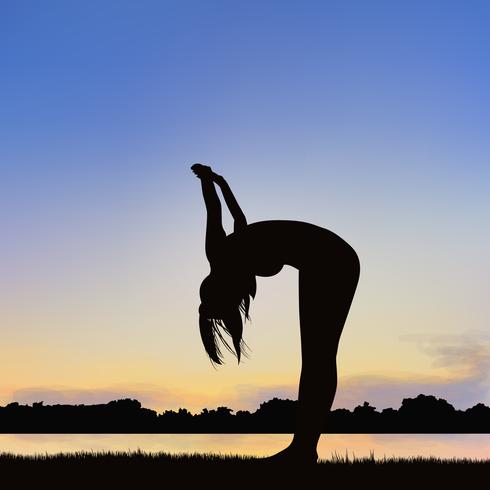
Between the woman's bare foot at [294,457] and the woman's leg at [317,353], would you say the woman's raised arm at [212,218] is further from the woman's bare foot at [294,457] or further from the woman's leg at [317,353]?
the woman's bare foot at [294,457]

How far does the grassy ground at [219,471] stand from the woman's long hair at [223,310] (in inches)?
64.3

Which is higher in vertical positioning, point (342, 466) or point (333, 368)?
point (333, 368)

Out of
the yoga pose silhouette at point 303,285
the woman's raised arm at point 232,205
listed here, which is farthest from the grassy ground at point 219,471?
the woman's raised arm at point 232,205

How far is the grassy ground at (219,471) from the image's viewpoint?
9.70 meters

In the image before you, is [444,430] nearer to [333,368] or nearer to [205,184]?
[333,368]

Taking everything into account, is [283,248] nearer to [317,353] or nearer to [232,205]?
[232,205]

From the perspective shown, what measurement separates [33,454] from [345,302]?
5.81m

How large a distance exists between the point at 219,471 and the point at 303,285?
8.79 ft

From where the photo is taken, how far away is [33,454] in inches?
512

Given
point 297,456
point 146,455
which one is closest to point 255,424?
point 146,455

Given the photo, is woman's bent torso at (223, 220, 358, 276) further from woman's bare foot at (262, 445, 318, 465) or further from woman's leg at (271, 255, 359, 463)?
woman's bare foot at (262, 445, 318, 465)

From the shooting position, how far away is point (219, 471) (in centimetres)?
1046

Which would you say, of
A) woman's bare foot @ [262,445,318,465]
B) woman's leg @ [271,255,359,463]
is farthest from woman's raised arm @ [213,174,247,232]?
woman's bare foot @ [262,445,318,465]

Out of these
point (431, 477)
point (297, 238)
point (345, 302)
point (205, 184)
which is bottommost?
point (431, 477)
